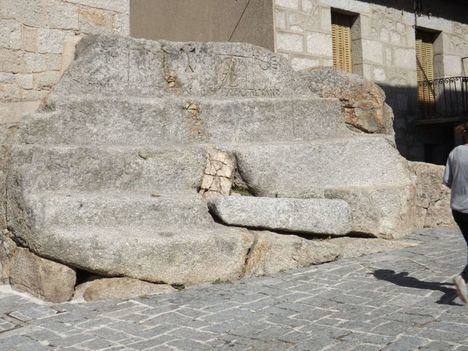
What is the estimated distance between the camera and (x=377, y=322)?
11.3 ft

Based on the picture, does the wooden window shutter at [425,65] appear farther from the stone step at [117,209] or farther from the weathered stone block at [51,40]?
the stone step at [117,209]

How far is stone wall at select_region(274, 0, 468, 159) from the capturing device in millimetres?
9406

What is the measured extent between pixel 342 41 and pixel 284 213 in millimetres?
6230

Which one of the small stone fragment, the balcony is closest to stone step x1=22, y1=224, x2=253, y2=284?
the small stone fragment

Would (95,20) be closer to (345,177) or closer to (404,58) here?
(345,177)

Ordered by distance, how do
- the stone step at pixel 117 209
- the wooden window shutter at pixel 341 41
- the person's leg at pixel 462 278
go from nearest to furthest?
the person's leg at pixel 462 278
the stone step at pixel 117 209
the wooden window shutter at pixel 341 41

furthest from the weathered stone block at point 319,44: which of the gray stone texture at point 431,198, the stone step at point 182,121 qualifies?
the gray stone texture at point 431,198

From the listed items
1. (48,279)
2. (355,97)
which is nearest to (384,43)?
(355,97)

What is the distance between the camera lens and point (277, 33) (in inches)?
360

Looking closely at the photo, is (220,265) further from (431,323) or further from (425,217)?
(425,217)

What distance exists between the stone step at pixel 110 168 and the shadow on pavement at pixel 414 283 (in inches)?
72.9

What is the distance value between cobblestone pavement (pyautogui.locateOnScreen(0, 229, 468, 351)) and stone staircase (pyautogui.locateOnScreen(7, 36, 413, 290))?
0.41m

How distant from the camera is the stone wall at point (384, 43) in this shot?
9.41 meters

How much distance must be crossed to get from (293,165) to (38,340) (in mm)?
3186
